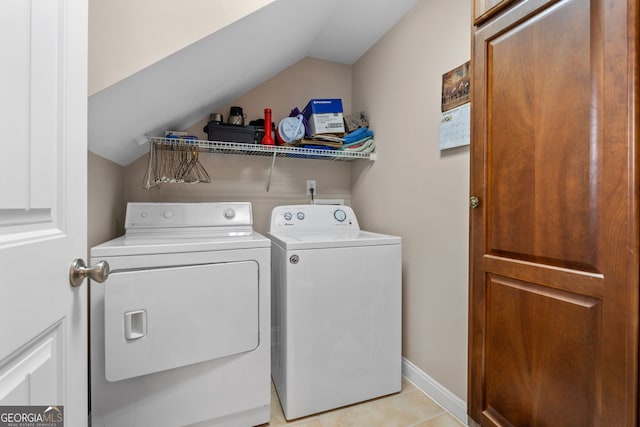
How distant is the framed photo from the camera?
1389 millimetres

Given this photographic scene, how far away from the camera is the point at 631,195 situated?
65 centimetres

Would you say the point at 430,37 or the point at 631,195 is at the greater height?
the point at 430,37

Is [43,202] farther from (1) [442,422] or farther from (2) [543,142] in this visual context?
(1) [442,422]

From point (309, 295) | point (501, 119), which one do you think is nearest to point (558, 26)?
point (501, 119)

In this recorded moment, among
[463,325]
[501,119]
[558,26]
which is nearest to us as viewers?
[558,26]

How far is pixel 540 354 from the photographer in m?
0.85

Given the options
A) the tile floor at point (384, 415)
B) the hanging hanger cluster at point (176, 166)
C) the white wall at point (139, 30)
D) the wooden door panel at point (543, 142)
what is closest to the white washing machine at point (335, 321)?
the tile floor at point (384, 415)

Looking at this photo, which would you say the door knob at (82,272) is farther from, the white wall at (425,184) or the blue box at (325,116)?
the blue box at (325,116)

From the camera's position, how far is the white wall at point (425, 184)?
1.45 m

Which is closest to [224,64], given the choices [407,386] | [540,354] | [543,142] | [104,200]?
[104,200]

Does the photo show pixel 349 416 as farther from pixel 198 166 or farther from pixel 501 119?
pixel 198 166

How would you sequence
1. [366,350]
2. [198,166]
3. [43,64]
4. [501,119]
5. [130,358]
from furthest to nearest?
[198,166]
[366,350]
[130,358]
[501,119]
[43,64]

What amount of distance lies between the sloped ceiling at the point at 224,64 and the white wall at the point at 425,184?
260 mm

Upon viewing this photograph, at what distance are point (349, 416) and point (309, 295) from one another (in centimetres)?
69
